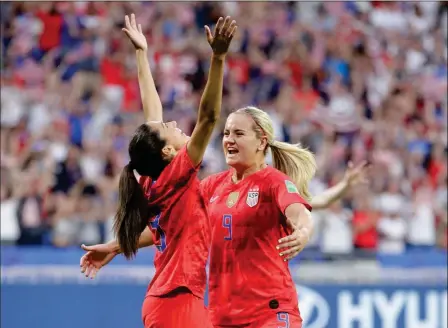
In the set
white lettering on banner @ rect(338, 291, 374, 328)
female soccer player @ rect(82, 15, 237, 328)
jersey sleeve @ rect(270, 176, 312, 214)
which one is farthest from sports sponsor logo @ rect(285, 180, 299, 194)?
white lettering on banner @ rect(338, 291, 374, 328)

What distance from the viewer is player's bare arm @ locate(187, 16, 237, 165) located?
481cm

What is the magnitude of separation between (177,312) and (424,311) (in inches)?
193

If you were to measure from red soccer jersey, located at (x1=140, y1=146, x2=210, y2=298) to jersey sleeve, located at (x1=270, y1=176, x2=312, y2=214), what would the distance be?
446mm

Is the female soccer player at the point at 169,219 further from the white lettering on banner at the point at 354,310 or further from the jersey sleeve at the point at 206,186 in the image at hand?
the white lettering on banner at the point at 354,310

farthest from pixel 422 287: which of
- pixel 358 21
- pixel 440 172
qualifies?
pixel 358 21

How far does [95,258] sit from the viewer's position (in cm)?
578

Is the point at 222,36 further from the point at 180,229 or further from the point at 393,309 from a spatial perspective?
the point at 393,309

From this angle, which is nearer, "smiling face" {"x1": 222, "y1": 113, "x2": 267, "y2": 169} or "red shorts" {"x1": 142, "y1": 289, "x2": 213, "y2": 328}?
"red shorts" {"x1": 142, "y1": 289, "x2": 213, "y2": 328}

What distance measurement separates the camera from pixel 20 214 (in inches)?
Result: 397

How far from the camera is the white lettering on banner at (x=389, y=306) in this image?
9.33 meters

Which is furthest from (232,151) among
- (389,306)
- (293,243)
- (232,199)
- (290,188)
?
(389,306)

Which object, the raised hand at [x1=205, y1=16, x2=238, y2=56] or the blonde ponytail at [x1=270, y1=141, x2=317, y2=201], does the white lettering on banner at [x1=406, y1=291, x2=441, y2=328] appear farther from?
the raised hand at [x1=205, y1=16, x2=238, y2=56]

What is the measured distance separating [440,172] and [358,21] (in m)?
3.41

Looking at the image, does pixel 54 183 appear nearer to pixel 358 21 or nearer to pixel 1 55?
pixel 1 55
